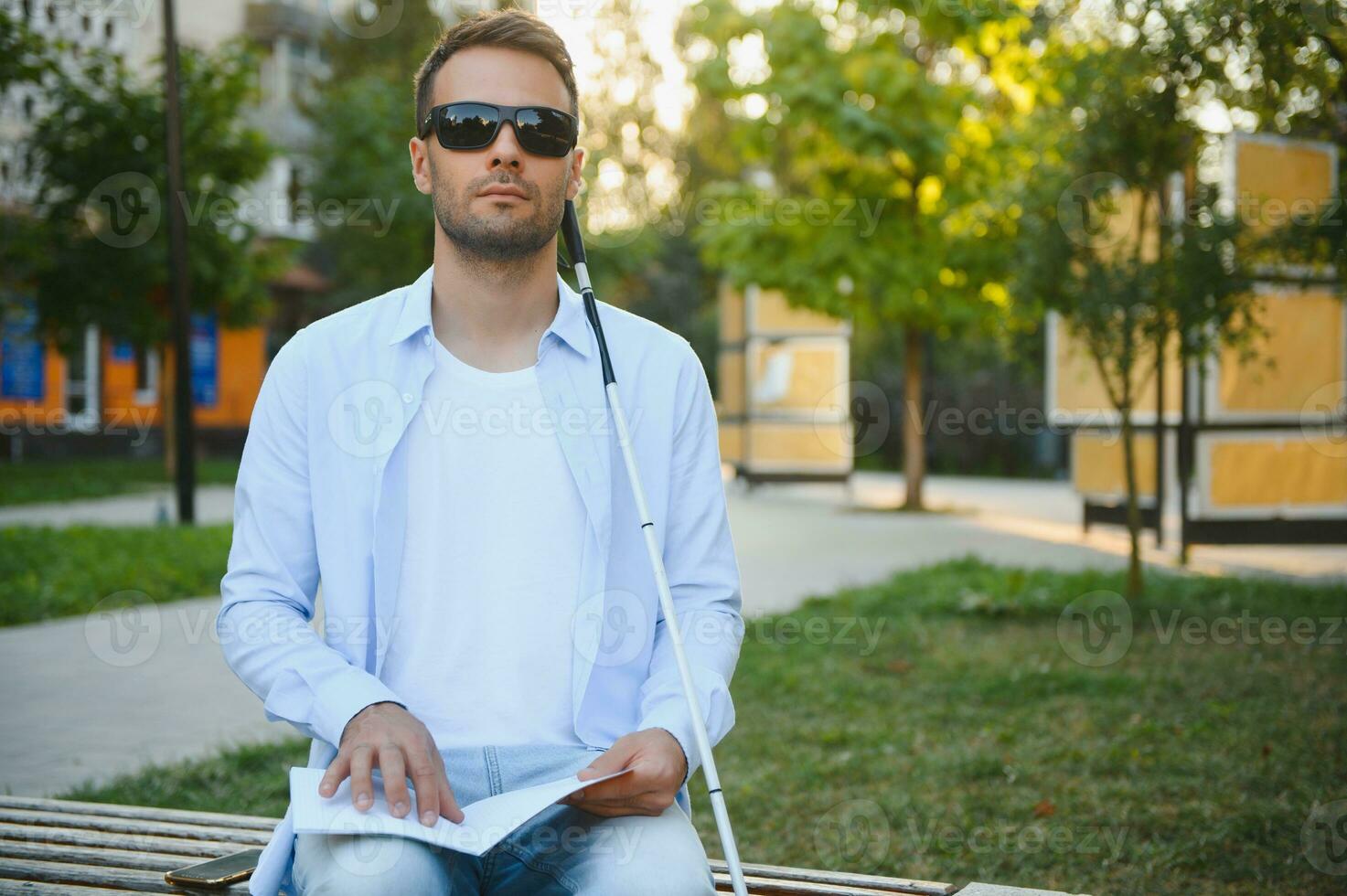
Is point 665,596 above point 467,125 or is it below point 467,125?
below

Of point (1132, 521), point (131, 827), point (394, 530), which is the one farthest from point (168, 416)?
point (394, 530)

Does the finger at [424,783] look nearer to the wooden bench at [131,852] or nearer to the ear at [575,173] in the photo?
the wooden bench at [131,852]

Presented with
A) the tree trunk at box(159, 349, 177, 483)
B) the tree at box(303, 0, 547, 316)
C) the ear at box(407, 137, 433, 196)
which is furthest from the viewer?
the tree trunk at box(159, 349, 177, 483)

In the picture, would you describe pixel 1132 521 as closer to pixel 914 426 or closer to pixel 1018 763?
pixel 1018 763

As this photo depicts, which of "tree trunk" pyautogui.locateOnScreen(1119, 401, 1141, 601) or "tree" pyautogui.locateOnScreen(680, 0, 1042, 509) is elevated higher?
"tree" pyautogui.locateOnScreen(680, 0, 1042, 509)

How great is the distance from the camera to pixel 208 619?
941 centimetres

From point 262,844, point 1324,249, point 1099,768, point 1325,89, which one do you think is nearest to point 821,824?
point 1099,768

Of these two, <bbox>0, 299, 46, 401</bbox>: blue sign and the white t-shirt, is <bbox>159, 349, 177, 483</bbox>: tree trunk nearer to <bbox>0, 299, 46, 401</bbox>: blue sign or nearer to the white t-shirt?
<bbox>0, 299, 46, 401</bbox>: blue sign

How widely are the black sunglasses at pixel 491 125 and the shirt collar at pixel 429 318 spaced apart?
0.84 feet

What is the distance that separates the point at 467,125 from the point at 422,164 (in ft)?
0.61

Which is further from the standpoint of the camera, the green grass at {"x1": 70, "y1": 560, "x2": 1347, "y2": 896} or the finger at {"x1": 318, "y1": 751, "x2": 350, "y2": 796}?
the green grass at {"x1": 70, "y1": 560, "x2": 1347, "y2": 896}

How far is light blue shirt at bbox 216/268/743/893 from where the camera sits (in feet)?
7.68

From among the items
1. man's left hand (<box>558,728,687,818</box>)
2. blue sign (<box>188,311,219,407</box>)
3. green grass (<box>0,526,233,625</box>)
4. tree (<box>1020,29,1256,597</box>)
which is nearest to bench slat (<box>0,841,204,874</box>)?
man's left hand (<box>558,728,687,818</box>)

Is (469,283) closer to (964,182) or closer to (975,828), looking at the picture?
(975,828)
